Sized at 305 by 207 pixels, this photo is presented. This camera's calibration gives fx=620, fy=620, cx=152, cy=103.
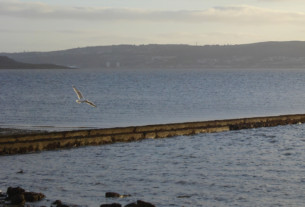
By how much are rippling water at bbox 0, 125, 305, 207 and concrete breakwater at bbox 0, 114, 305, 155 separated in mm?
508

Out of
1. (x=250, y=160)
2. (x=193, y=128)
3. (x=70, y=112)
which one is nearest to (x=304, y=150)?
(x=250, y=160)

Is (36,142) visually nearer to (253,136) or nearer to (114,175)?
(114,175)

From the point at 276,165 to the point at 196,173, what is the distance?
3043 millimetres

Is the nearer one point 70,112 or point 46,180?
point 46,180

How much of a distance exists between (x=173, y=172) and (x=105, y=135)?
22.4 ft

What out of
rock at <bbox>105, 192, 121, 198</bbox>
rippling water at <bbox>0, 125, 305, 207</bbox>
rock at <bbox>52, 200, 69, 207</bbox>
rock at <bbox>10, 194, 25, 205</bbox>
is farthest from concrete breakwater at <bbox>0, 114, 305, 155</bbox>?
rock at <bbox>52, 200, 69, 207</bbox>

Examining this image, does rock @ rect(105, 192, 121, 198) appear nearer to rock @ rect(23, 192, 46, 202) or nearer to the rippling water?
the rippling water

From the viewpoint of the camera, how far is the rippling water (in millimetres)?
14609

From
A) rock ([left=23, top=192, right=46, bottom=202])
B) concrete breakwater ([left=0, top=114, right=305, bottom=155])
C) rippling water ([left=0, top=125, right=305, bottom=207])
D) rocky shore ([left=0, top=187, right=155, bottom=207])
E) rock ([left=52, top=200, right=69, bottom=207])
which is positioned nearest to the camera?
rock ([left=52, top=200, right=69, bottom=207])

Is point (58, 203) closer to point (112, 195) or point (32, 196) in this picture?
point (32, 196)

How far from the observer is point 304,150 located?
921 inches

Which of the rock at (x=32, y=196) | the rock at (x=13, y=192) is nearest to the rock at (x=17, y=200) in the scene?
the rock at (x=32, y=196)

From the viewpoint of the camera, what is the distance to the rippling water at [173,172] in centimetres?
1461

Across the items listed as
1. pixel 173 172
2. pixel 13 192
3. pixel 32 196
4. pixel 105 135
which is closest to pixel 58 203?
pixel 32 196
